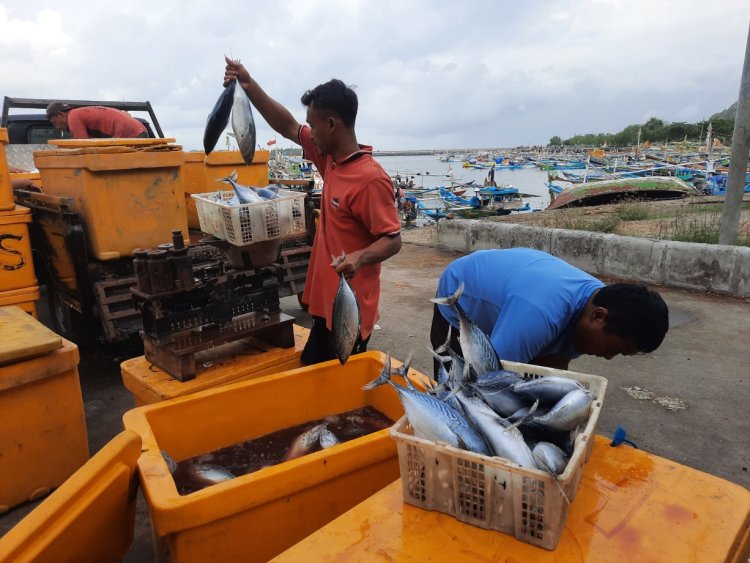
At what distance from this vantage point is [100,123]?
5949mm

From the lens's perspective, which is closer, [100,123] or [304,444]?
[304,444]

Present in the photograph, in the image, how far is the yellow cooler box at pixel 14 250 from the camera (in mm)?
3861

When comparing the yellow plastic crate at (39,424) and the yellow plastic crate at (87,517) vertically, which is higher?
the yellow plastic crate at (87,517)

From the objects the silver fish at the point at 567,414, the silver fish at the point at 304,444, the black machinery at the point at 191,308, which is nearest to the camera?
the silver fish at the point at 567,414

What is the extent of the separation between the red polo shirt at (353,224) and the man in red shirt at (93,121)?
406 centimetres

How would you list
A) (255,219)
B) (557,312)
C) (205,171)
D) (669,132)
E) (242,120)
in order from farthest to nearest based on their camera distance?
Answer: (669,132), (205,171), (255,219), (242,120), (557,312)

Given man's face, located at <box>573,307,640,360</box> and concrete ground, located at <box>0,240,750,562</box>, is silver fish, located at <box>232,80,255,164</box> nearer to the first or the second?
concrete ground, located at <box>0,240,750,562</box>

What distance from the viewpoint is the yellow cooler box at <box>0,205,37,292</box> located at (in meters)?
3.86

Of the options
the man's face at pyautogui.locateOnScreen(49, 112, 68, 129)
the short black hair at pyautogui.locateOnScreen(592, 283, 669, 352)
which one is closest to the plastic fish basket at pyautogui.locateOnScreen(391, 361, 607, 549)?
the short black hair at pyautogui.locateOnScreen(592, 283, 669, 352)

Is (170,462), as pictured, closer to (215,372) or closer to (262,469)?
(262,469)

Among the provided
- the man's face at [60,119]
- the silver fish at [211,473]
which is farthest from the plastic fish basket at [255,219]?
the man's face at [60,119]

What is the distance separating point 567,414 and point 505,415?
0.20m

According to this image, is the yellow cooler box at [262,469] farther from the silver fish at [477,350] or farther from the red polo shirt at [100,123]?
the red polo shirt at [100,123]

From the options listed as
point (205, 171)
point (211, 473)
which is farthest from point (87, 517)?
point (205, 171)
